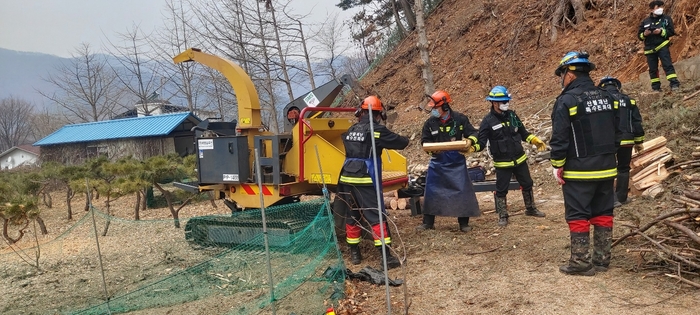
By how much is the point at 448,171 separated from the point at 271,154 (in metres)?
2.22

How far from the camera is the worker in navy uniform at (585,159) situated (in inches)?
165

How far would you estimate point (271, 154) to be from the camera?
6.24 m

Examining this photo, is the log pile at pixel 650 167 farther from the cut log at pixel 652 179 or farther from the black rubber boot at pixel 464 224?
the black rubber boot at pixel 464 224

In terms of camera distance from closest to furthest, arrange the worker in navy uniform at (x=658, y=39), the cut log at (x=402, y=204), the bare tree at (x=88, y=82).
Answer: the cut log at (x=402, y=204) < the worker in navy uniform at (x=658, y=39) < the bare tree at (x=88, y=82)

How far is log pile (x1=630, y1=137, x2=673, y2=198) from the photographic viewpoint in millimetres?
6711

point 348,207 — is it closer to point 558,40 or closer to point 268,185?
point 268,185

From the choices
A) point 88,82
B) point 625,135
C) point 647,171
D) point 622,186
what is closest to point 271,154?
point 625,135

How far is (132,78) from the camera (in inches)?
1093

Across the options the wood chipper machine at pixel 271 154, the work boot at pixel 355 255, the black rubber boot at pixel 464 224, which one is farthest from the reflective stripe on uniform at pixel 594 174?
the wood chipper machine at pixel 271 154

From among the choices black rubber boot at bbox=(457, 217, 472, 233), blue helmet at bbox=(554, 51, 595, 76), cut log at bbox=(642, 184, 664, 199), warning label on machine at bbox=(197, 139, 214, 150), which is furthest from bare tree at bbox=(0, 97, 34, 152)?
blue helmet at bbox=(554, 51, 595, 76)

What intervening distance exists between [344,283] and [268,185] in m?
2.02

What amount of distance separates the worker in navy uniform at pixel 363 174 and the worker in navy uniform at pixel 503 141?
58.9 inches

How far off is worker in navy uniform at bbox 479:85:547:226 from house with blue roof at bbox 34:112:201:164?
1891 centimetres

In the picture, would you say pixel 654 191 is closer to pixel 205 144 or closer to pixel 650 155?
pixel 650 155
